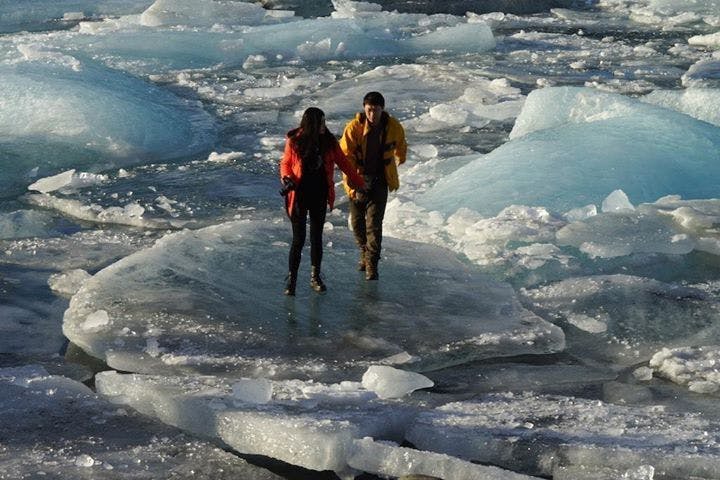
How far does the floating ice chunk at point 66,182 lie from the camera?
10.9m

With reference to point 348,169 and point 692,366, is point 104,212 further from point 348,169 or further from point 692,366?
point 692,366

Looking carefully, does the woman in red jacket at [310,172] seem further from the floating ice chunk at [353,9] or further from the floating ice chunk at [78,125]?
Answer: the floating ice chunk at [353,9]

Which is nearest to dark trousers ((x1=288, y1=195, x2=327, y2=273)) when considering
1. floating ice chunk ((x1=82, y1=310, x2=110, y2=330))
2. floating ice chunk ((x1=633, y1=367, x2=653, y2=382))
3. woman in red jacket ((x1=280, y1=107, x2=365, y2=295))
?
woman in red jacket ((x1=280, y1=107, x2=365, y2=295))

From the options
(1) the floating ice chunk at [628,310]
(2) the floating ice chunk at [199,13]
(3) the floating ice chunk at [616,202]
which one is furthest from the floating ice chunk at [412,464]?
(2) the floating ice chunk at [199,13]

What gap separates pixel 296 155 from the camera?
6977 mm

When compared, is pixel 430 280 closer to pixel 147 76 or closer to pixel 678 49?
pixel 147 76

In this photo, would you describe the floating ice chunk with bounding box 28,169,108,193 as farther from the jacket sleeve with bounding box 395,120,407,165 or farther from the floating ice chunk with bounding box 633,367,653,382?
the floating ice chunk with bounding box 633,367,653,382

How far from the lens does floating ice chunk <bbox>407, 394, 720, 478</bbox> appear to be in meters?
5.25

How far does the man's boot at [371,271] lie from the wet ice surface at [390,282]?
0.31ft

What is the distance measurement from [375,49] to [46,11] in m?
9.14

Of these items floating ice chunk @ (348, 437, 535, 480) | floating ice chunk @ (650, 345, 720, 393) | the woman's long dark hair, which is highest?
the woman's long dark hair

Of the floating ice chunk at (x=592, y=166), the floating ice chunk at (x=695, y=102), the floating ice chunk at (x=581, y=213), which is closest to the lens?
the floating ice chunk at (x=581, y=213)

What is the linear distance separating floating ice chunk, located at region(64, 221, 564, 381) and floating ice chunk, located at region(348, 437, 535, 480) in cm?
111

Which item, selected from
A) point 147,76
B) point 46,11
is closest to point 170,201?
point 147,76
